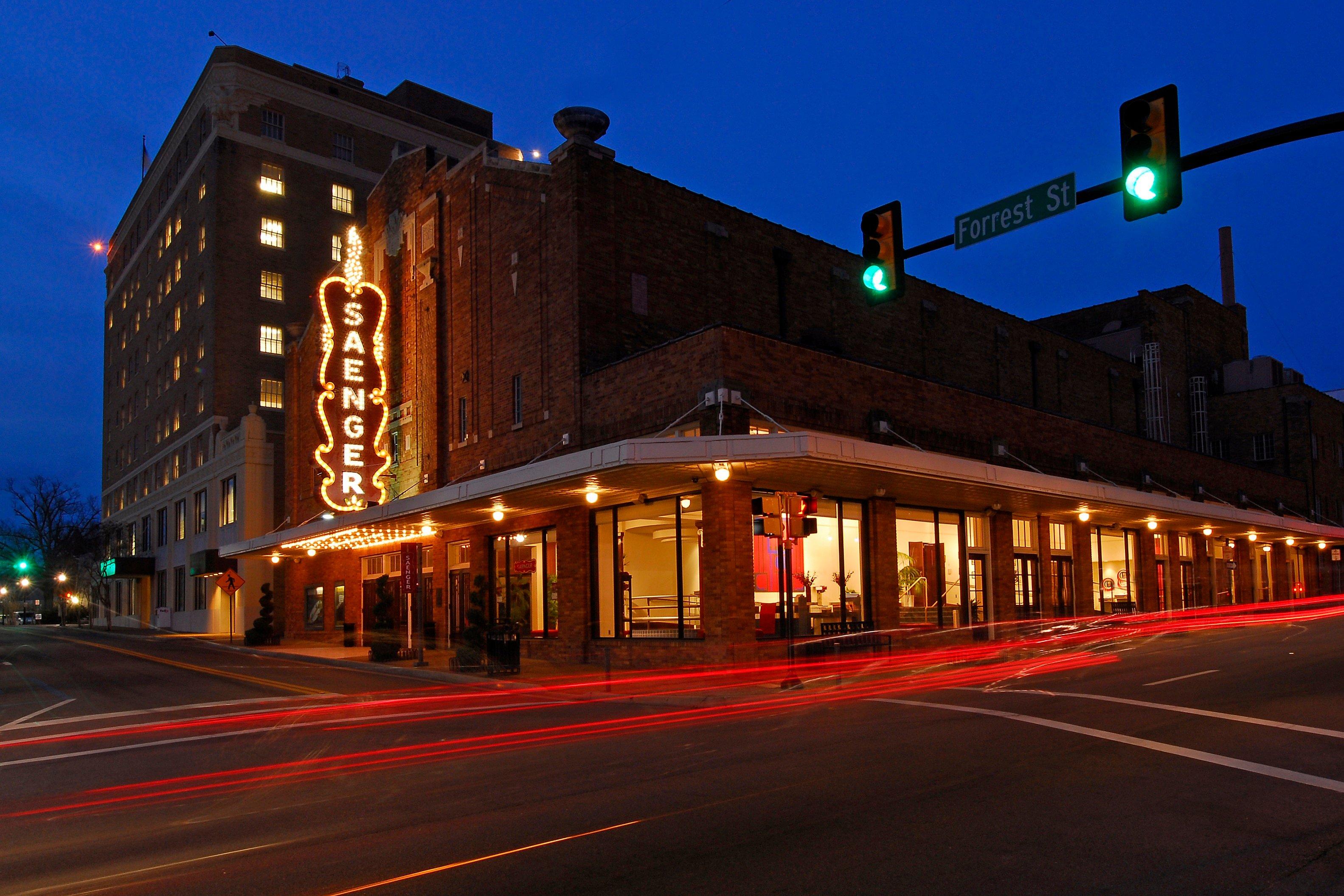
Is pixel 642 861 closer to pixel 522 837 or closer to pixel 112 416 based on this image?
pixel 522 837

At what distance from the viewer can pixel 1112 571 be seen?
37.9 meters

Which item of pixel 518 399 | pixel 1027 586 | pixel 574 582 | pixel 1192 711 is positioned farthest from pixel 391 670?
pixel 1027 586

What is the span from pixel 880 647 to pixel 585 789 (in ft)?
52.6

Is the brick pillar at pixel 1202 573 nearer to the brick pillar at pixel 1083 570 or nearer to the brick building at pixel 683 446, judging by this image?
the brick building at pixel 683 446

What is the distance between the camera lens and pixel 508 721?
605 inches

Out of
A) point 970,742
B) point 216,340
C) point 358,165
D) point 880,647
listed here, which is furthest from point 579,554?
point 358,165

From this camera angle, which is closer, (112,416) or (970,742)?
(970,742)

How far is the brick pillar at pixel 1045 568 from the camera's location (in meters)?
33.4

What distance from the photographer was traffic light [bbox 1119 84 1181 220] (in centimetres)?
979

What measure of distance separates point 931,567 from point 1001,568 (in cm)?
340

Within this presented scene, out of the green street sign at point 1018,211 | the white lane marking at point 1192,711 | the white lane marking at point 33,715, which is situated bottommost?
the white lane marking at point 33,715

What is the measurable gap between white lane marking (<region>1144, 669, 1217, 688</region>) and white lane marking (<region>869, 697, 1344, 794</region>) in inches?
162

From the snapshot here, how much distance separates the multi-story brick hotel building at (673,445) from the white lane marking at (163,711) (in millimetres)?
5824

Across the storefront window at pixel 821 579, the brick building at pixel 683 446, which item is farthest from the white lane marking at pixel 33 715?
the storefront window at pixel 821 579
